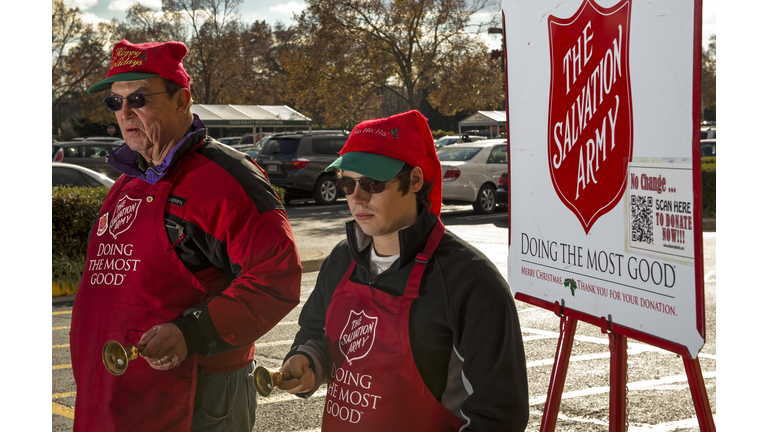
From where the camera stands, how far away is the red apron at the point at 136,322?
220cm

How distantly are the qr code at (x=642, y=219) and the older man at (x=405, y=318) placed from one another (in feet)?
1.86

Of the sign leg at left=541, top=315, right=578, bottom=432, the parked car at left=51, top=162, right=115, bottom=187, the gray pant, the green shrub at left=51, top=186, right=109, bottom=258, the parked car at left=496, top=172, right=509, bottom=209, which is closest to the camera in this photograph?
the gray pant

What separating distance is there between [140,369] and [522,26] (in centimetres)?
187

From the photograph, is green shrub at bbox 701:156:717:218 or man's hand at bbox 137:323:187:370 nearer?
man's hand at bbox 137:323:187:370

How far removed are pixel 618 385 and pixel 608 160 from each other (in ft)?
2.43

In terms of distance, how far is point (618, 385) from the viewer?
2324 millimetres

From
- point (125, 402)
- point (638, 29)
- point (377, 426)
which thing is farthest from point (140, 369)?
point (638, 29)

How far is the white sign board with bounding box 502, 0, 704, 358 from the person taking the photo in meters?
2.04

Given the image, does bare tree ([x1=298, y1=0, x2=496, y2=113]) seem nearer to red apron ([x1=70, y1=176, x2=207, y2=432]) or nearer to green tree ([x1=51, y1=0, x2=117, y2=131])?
green tree ([x1=51, y1=0, x2=117, y2=131])

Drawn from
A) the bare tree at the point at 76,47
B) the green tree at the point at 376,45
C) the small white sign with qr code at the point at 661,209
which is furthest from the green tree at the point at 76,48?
the small white sign with qr code at the point at 661,209

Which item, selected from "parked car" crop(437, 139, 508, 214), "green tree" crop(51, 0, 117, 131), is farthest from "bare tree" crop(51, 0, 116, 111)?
"parked car" crop(437, 139, 508, 214)

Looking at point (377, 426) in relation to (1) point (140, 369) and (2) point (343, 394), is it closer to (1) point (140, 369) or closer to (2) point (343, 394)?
(2) point (343, 394)

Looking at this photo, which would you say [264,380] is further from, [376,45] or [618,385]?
[376,45]

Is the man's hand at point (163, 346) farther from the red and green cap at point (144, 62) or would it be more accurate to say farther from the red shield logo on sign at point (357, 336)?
the red and green cap at point (144, 62)
